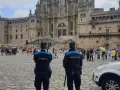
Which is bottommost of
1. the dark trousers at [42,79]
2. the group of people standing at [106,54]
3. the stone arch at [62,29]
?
the group of people standing at [106,54]

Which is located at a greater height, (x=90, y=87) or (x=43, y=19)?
(x=43, y=19)

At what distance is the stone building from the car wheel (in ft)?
217

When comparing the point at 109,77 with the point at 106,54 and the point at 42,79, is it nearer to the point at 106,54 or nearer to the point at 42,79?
the point at 42,79

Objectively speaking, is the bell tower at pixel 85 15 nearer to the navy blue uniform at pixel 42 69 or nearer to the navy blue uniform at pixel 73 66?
the navy blue uniform at pixel 73 66

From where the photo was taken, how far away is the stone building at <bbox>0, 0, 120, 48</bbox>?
3076 inches

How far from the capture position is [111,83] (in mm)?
10188

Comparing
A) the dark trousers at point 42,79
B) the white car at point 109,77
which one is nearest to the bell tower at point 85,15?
the white car at point 109,77

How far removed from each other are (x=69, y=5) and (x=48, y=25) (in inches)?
422

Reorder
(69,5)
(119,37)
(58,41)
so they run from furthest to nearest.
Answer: (69,5), (58,41), (119,37)

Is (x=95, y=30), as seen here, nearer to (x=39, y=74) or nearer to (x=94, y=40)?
(x=94, y=40)

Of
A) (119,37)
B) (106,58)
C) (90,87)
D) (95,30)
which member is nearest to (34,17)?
(95,30)

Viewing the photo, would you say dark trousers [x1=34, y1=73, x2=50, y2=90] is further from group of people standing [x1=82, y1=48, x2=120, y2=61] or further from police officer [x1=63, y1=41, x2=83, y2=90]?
group of people standing [x1=82, y1=48, x2=120, y2=61]

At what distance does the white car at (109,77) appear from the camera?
10.1 m

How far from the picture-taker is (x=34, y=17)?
9850cm
